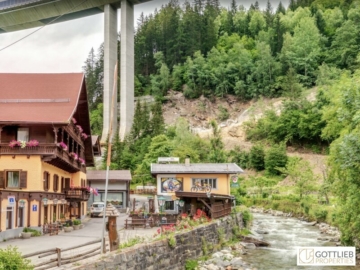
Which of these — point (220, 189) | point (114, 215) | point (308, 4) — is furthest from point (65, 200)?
point (308, 4)

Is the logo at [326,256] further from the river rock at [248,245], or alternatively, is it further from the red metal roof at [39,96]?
the red metal roof at [39,96]

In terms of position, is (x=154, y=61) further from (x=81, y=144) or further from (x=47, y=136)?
(x=47, y=136)

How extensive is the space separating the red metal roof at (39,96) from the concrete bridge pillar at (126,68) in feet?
138

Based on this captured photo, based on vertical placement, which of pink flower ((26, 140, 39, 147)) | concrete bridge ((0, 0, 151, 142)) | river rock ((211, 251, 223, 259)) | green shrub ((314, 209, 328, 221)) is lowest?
river rock ((211, 251, 223, 259))

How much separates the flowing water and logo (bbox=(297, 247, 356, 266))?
0.30 meters

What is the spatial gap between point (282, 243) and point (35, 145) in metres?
16.7

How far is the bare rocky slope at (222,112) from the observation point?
8181cm

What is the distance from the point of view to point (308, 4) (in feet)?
441

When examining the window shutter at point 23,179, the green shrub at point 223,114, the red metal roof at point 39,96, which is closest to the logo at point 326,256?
the red metal roof at point 39,96

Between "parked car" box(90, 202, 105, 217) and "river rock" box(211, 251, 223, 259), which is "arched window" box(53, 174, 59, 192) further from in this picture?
"river rock" box(211, 251, 223, 259)

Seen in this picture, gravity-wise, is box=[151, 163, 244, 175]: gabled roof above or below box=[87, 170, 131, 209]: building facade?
above

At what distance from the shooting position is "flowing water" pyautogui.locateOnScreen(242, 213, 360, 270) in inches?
867

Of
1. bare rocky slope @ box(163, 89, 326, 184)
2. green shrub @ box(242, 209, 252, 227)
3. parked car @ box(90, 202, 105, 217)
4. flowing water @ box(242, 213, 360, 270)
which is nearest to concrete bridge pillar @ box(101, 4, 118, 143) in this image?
bare rocky slope @ box(163, 89, 326, 184)

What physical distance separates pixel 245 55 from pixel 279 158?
42.0m
